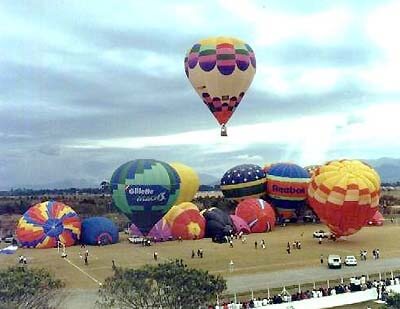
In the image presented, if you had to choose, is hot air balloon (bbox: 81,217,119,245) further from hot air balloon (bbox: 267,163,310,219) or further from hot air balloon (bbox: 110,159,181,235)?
hot air balloon (bbox: 267,163,310,219)

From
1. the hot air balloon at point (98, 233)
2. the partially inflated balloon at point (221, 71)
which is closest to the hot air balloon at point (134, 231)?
the hot air balloon at point (98, 233)

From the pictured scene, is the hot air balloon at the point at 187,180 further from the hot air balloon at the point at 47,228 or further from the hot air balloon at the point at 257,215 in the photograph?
the hot air balloon at the point at 47,228

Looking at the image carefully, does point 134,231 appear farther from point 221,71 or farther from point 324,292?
point 324,292

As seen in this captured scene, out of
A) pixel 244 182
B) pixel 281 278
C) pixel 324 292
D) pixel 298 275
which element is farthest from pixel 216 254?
pixel 244 182

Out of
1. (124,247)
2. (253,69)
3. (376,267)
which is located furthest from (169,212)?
(376,267)

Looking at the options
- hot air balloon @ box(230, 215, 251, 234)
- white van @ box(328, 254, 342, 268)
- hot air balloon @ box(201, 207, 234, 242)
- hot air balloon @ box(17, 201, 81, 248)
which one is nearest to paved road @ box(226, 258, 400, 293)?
white van @ box(328, 254, 342, 268)

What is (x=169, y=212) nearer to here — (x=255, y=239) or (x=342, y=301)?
(x=255, y=239)
